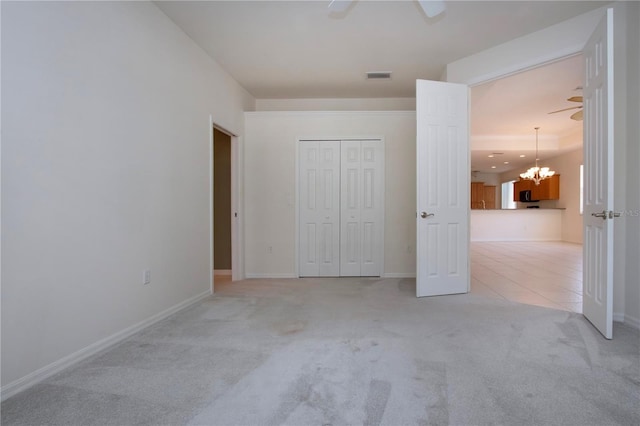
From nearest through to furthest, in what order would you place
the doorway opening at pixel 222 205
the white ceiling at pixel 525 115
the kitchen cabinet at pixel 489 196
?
the white ceiling at pixel 525 115
the doorway opening at pixel 222 205
the kitchen cabinet at pixel 489 196

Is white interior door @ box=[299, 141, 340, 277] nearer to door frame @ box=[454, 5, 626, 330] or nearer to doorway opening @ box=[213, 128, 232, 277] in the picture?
doorway opening @ box=[213, 128, 232, 277]

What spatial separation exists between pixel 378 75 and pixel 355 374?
366 centimetres

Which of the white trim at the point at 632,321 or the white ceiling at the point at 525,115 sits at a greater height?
the white ceiling at the point at 525,115

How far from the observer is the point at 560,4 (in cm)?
283

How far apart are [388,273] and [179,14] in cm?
389

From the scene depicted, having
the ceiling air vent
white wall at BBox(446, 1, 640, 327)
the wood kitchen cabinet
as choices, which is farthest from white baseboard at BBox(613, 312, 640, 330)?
the wood kitchen cabinet

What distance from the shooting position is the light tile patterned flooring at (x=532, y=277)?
11.1 feet

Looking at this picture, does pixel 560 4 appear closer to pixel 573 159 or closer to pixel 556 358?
pixel 556 358

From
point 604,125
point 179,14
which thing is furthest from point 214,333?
point 604,125

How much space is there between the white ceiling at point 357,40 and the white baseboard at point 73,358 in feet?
8.68

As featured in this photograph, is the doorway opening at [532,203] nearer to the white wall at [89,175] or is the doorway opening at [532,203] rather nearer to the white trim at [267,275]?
the white trim at [267,275]

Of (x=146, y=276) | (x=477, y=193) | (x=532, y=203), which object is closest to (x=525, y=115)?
(x=532, y=203)

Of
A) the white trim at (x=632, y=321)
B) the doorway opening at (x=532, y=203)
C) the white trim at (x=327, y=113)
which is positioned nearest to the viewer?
the white trim at (x=632, y=321)

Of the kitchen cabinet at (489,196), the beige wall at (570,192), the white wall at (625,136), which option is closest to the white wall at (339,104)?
the white wall at (625,136)
